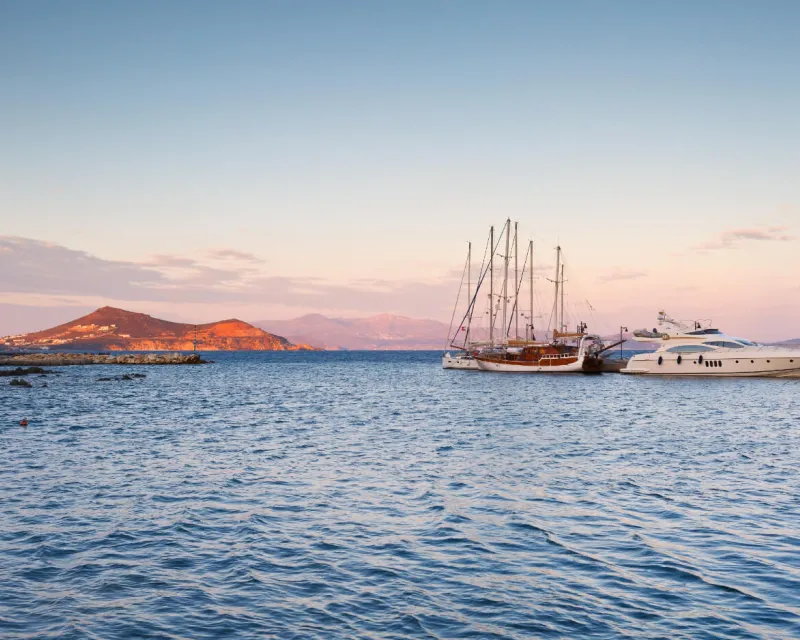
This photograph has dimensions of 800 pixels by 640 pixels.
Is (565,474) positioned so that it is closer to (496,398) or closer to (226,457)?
(226,457)

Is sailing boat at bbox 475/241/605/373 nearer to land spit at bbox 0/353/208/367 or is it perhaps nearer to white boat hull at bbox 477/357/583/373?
white boat hull at bbox 477/357/583/373

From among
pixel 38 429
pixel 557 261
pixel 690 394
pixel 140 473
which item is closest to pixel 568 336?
pixel 557 261

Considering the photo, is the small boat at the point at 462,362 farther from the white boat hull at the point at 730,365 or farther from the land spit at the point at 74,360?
the land spit at the point at 74,360

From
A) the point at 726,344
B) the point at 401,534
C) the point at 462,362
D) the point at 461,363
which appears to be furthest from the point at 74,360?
the point at 401,534

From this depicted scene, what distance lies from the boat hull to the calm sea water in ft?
179

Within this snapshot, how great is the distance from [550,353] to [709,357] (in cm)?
2334

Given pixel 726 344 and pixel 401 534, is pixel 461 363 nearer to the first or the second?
pixel 726 344

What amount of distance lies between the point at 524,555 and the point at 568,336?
9809 cm

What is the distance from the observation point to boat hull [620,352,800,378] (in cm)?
8406

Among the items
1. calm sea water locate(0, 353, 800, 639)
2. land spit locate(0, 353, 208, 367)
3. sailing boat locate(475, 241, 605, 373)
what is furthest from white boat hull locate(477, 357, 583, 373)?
land spit locate(0, 353, 208, 367)

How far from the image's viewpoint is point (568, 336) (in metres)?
109

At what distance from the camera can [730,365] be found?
284ft

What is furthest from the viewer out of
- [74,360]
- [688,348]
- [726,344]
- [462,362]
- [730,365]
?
[74,360]

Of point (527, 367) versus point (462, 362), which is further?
point (462, 362)
